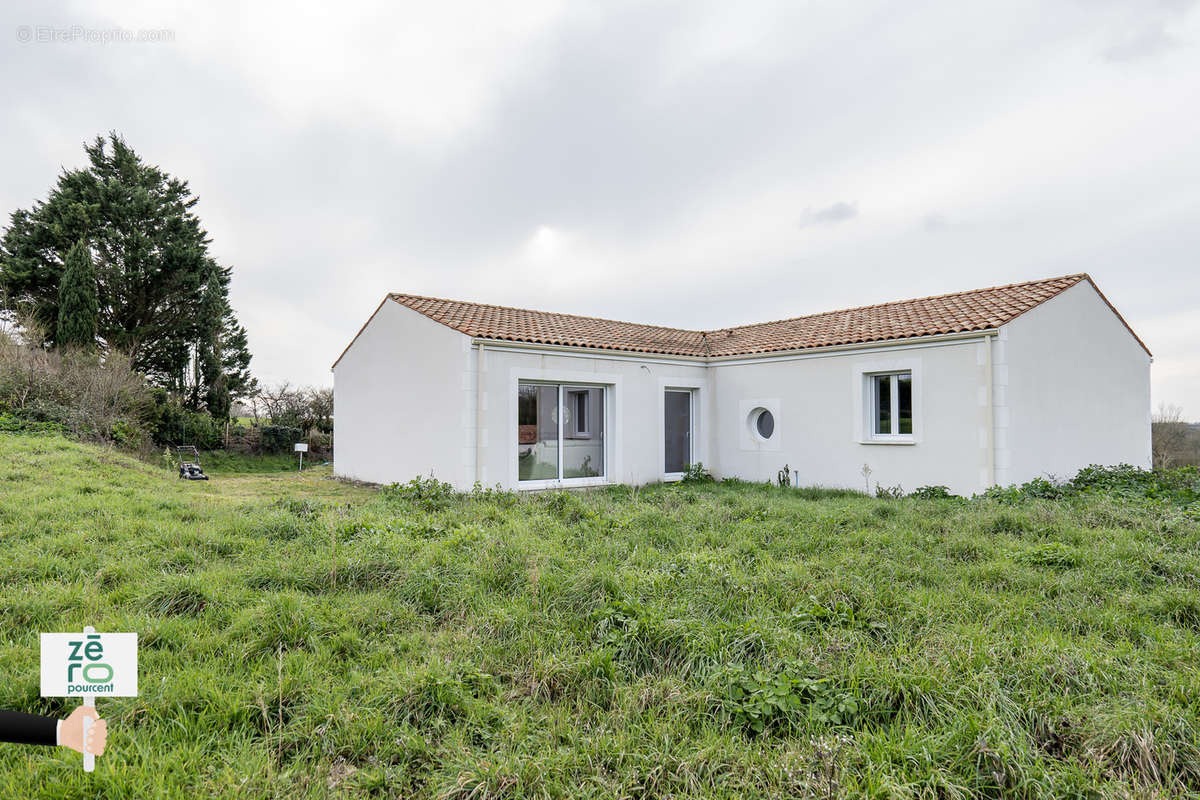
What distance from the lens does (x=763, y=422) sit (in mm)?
13945

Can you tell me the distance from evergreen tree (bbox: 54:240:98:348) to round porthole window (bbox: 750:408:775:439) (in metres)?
24.0

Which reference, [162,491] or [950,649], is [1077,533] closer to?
[950,649]

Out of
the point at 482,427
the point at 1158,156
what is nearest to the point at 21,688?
the point at 482,427

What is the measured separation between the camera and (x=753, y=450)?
1380cm

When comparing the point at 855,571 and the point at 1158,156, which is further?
the point at 1158,156

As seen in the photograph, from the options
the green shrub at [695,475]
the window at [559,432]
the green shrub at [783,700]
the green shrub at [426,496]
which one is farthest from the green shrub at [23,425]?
the green shrub at [783,700]

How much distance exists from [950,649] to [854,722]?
1057 mm

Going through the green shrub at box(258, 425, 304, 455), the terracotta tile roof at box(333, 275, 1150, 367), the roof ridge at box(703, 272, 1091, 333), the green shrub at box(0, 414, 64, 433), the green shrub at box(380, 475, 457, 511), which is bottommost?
the green shrub at box(380, 475, 457, 511)

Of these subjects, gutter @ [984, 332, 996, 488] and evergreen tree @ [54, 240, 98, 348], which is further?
evergreen tree @ [54, 240, 98, 348]

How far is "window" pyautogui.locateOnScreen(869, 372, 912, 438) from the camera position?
38.5ft

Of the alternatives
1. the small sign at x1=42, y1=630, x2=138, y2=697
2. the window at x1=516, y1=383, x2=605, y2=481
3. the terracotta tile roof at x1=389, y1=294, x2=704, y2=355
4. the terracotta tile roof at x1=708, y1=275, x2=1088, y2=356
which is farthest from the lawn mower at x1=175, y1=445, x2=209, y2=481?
the small sign at x1=42, y1=630, x2=138, y2=697

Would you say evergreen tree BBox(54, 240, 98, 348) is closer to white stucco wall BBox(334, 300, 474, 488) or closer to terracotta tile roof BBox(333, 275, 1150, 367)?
white stucco wall BBox(334, 300, 474, 488)

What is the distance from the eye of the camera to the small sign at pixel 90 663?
4.61ft

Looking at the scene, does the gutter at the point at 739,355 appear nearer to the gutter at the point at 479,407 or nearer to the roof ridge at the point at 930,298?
the gutter at the point at 479,407
